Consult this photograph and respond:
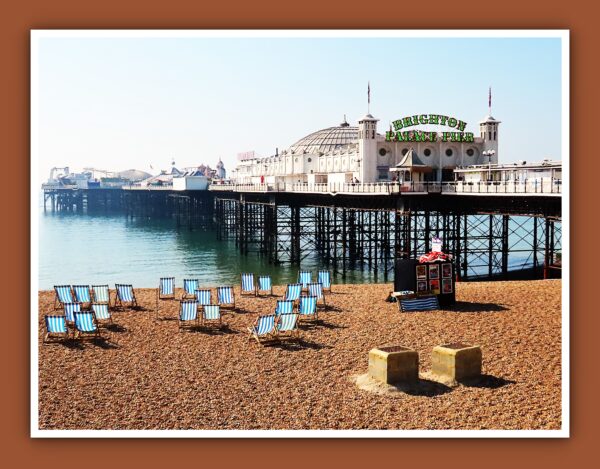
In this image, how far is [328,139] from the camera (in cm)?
7744

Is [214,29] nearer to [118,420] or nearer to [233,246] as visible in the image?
[118,420]

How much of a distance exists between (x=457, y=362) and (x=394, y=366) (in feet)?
3.89

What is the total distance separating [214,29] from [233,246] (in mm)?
51623

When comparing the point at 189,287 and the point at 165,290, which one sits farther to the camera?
the point at 189,287

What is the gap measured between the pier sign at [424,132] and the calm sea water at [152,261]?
8061 mm

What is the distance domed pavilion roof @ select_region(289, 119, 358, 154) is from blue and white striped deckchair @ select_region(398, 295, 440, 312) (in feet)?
181

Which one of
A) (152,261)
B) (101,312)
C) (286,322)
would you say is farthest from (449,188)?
(152,261)

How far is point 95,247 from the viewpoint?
202ft

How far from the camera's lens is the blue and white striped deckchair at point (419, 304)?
19.2 m

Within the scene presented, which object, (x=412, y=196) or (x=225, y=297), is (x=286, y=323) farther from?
(x=412, y=196)

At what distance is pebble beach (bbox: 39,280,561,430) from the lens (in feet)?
36.2

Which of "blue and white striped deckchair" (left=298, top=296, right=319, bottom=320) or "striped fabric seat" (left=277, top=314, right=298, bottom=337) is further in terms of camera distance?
"blue and white striped deckchair" (left=298, top=296, right=319, bottom=320)

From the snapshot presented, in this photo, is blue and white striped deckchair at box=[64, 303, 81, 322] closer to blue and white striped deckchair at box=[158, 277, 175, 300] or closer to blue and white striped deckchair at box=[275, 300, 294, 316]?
blue and white striped deckchair at box=[158, 277, 175, 300]

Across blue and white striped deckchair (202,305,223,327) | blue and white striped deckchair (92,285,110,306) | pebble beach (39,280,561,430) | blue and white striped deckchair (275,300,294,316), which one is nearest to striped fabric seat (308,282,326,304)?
pebble beach (39,280,561,430)
